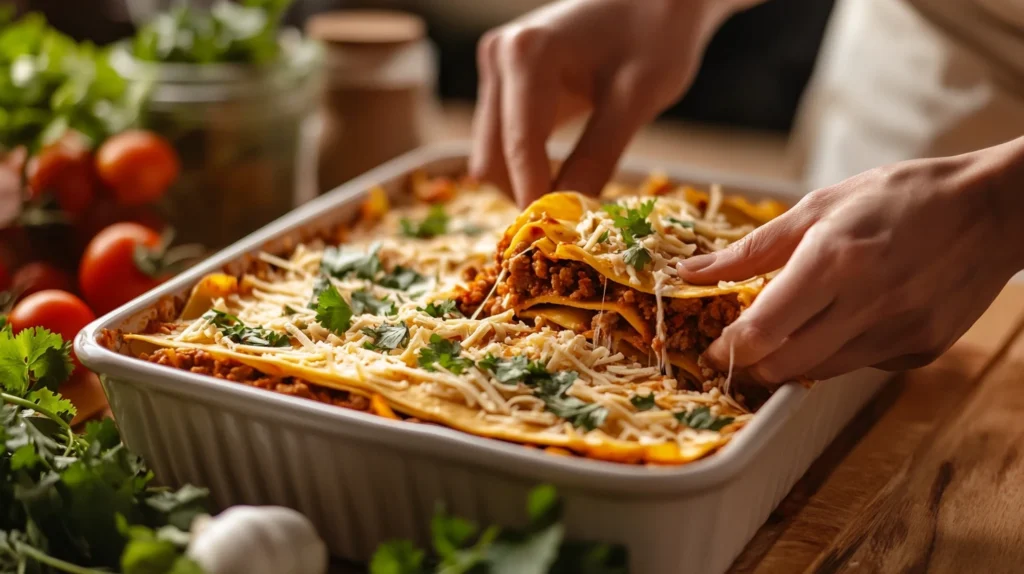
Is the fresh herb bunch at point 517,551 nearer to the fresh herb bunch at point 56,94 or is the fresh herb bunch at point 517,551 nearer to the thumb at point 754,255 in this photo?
the thumb at point 754,255

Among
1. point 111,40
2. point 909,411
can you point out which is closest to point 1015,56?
point 909,411

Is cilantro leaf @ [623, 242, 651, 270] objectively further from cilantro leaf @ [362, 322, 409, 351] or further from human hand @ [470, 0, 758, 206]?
human hand @ [470, 0, 758, 206]

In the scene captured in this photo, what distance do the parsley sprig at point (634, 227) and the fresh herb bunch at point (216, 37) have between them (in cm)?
135

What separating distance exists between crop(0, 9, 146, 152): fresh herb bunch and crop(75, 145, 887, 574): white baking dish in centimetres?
108

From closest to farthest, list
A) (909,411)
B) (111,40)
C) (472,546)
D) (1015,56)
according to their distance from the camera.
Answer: (472,546) < (909,411) < (1015,56) < (111,40)

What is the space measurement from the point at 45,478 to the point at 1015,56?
219 centimetres

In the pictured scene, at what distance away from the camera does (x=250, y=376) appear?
1523mm

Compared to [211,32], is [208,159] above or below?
below

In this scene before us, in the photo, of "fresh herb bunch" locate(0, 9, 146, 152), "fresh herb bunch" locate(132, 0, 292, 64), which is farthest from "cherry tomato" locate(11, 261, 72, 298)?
"fresh herb bunch" locate(132, 0, 292, 64)

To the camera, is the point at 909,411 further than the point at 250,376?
Yes

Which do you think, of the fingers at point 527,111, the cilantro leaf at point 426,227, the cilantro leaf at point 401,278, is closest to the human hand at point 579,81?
the fingers at point 527,111

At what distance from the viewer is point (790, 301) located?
134cm

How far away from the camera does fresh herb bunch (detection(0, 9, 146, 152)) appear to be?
2525 millimetres

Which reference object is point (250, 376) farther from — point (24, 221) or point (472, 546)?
point (24, 221)
